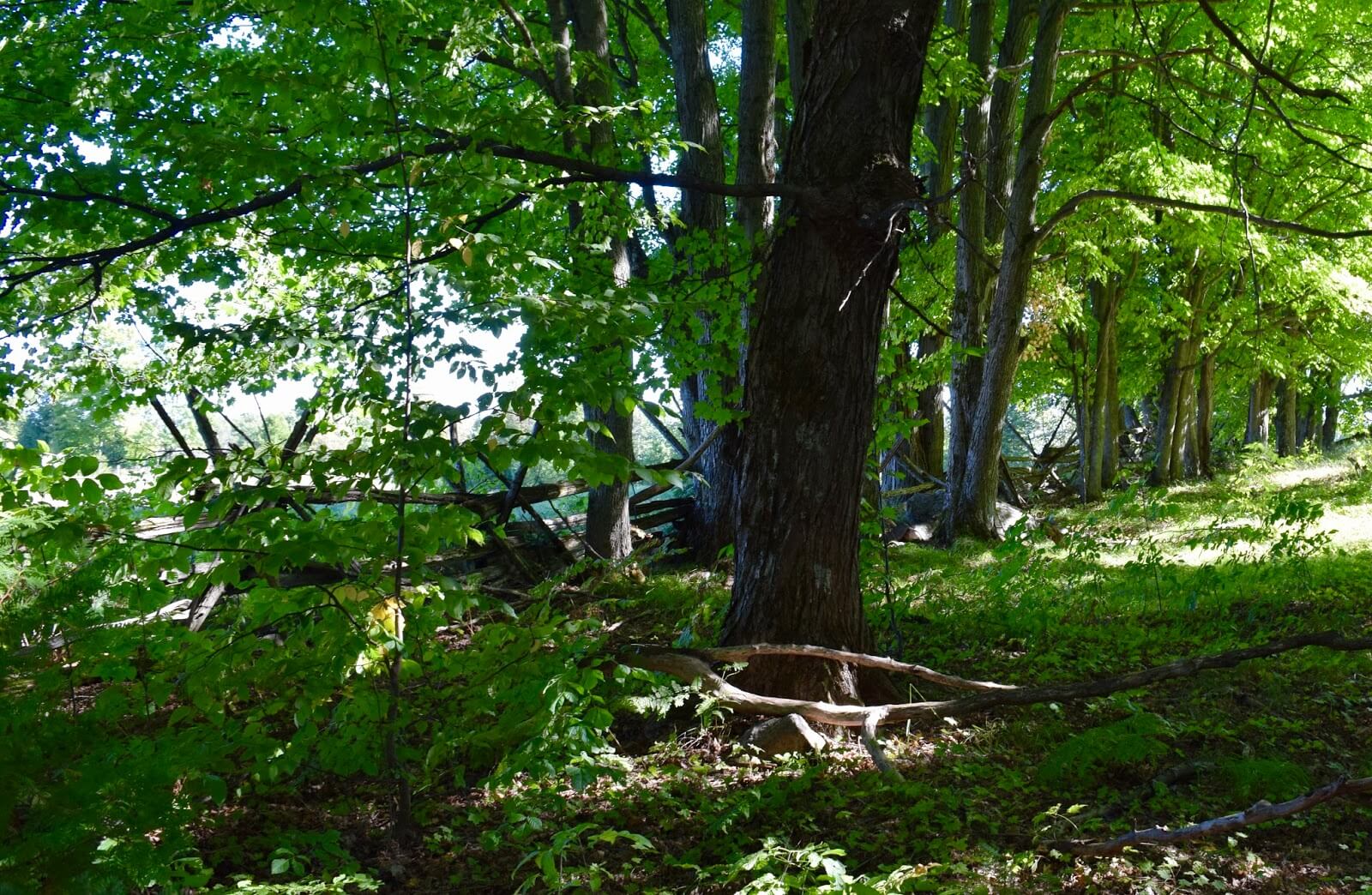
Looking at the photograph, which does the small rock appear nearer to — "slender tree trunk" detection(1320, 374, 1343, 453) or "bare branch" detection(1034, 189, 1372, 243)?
"bare branch" detection(1034, 189, 1372, 243)

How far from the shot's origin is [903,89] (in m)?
4.36

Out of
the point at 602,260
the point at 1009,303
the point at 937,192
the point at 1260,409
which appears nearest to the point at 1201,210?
the point at 1009,303

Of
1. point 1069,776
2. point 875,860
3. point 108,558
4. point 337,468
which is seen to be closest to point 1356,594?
point 1069,776

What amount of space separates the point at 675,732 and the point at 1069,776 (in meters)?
1.88

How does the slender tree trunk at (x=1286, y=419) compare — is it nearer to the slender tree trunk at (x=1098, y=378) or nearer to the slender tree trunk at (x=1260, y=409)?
the slender tree trunk at (x=1260, y=409)

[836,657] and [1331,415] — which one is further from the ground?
[1331,415]

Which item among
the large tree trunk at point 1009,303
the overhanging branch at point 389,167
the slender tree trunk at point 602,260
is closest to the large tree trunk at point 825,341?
the overhanging branch at point 389,167

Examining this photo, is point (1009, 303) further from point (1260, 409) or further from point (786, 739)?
point (1260, 409)

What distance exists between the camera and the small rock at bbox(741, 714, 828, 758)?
4.32 metres

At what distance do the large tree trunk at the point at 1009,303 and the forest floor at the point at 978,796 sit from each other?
3673mm

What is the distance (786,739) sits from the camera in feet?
14.3

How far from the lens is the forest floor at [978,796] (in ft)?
9.96

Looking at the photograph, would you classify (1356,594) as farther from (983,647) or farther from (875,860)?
(875,860)

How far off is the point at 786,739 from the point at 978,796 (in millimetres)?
946
